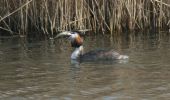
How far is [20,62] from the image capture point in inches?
397

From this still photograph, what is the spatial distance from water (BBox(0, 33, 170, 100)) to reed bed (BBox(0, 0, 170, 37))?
0.89 m

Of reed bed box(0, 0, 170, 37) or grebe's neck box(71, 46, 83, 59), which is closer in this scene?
grebe's neck box(71, 46, 83, 59)

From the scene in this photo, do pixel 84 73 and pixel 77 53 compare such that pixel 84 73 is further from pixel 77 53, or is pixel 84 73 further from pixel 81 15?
pixel 81 15

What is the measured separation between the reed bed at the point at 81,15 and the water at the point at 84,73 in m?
0.89

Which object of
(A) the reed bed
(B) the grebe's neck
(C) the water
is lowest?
(C) the water

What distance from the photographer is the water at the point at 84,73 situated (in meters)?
7.22

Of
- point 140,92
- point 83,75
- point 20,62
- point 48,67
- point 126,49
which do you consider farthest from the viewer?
point 126,49

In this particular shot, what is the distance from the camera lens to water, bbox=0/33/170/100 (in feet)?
23.7

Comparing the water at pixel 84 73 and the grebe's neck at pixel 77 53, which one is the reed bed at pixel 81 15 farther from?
the grebe's neck at pixel 77 53

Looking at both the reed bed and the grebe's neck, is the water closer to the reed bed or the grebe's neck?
the grebe's neck

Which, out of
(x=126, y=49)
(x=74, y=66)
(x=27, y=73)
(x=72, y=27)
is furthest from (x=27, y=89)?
(x=72, y=27)

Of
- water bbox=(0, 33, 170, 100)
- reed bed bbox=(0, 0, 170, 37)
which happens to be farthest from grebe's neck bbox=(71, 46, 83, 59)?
reed bed bbox=(0, 0, 170, 37)

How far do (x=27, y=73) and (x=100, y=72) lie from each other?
121 cm

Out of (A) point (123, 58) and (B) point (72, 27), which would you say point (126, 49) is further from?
(B) point (72, 27)
